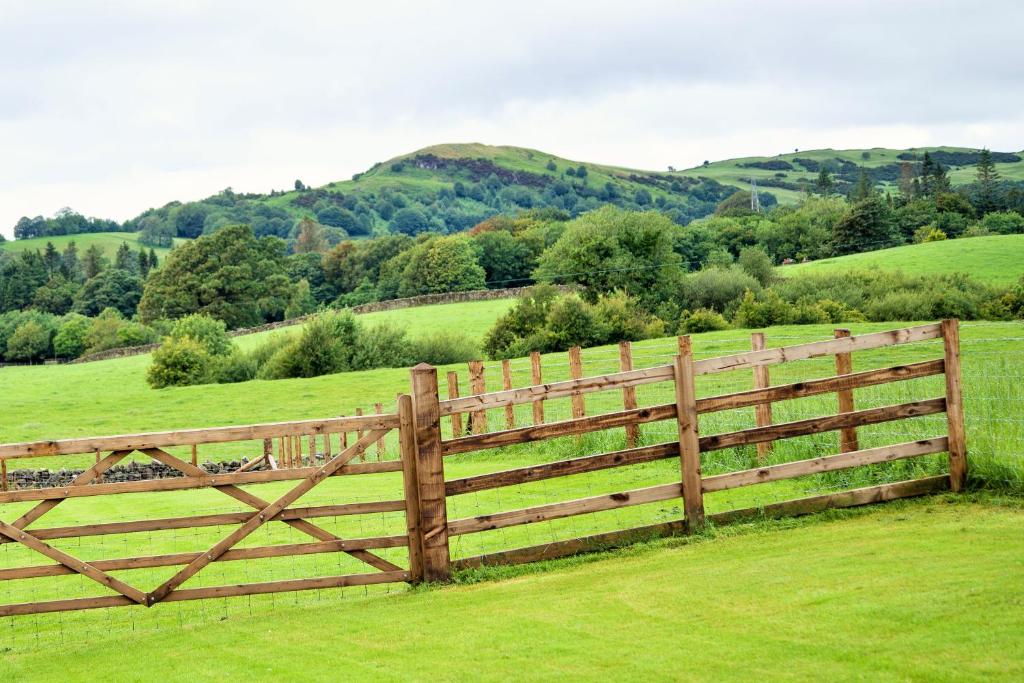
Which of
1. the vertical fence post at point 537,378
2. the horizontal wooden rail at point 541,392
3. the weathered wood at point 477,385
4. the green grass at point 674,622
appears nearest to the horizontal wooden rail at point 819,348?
the horizontal wooden rail at point 541,392

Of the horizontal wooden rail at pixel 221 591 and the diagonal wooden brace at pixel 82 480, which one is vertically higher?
the diagonal wooden brace at pixel 82 480

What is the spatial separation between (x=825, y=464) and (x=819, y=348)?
3.84ft

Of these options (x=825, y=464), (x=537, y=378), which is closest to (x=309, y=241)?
(x=537, y=378)

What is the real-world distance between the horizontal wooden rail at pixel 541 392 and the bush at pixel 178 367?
186 feet

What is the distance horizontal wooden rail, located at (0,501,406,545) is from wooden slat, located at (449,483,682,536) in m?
0.64

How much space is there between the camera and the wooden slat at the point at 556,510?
931 cm

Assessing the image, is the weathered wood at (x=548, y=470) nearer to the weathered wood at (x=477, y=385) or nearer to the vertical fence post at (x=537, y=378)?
the vertical fence post at (x=537, y=378)

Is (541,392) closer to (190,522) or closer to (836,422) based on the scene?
(836,422)

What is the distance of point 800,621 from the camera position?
6.75 m

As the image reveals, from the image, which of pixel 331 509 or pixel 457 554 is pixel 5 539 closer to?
pixel 331 509

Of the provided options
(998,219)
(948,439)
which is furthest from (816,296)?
(948,439)

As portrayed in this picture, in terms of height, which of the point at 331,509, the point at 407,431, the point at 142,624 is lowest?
the point at 142,624

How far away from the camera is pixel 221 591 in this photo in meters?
8.92

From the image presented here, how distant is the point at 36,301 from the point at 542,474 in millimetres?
146089
